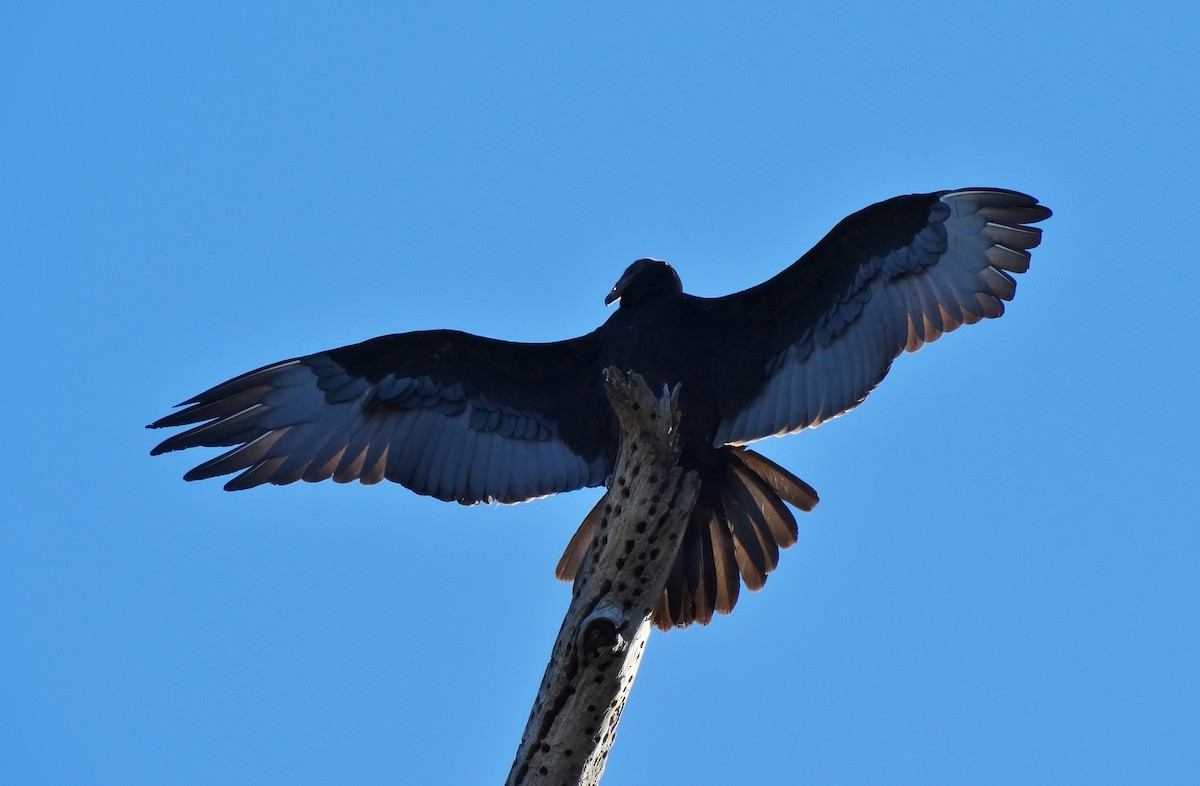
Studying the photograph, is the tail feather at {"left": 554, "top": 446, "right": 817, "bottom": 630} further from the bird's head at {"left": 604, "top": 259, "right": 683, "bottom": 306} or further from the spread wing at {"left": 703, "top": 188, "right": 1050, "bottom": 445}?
the bird's head at {"left": 604, "top": 259, "right": 683, "bottom": 306}

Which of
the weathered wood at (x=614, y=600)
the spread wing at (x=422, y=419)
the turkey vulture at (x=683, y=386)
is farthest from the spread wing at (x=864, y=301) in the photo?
the weathered wood at (x=614, y=600)

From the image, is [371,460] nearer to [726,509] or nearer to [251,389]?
[251,389]

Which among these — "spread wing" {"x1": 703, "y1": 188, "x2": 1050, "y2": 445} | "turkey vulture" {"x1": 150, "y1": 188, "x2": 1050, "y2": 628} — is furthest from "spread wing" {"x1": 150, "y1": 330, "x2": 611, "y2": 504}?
"spread wing" {"x1": 703, "y1": 188, "x2": 1050, "y2": 445}

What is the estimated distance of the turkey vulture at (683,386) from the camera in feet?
18.3

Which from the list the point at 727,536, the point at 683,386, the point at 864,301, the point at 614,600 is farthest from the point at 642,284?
the point at 614,600

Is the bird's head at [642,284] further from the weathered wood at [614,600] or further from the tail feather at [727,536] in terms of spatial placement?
the weathered wood at [614,600]

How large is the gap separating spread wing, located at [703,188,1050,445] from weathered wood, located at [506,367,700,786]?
0.91 meters

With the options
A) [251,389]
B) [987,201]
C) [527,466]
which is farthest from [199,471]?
[987,201]

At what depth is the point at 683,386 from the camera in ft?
18.3

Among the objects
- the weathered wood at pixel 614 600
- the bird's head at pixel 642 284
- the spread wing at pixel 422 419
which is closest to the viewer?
the weathered wood at pixel 614 600

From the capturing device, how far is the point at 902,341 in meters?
5.54

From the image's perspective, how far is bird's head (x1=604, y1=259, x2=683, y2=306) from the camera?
18.9ft

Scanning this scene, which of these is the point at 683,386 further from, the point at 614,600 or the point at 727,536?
the point at 614,600

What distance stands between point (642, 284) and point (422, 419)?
3.99 feet
